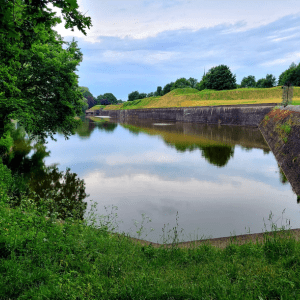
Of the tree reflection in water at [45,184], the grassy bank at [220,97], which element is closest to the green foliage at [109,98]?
the grassy bank at [220,97]

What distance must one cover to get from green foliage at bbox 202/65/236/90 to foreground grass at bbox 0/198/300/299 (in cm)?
8045

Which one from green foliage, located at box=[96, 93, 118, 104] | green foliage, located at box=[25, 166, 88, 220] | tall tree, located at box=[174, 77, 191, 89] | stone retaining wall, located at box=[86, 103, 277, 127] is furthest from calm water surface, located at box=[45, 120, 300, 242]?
green foliage, located at box=[96, 93, 118, 104]

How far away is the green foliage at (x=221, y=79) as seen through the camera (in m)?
79.3

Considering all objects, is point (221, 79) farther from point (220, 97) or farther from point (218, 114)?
point (218, 114)

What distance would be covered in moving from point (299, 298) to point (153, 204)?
7153mm

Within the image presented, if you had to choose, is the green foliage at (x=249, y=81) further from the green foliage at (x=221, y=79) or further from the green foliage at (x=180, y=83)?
the green foliage at (x=180, y=83)

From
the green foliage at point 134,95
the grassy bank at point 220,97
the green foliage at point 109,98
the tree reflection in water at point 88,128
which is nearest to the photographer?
the tree reflection in water at point 88,128

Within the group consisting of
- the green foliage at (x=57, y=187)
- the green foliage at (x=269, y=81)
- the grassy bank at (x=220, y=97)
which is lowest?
A: the green foliage at (x=57, y=187)

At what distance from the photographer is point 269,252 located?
18.5 feet

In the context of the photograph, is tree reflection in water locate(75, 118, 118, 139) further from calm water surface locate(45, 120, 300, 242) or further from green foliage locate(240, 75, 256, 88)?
green foliage locate(240, 75, 256, 88)

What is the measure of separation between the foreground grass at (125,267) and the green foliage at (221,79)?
80451 mm

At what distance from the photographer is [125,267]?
15.8ft

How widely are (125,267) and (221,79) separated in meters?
83.0

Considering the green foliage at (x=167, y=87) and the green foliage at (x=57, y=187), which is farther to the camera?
the green foliage at (x=167, y=87)
